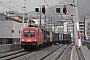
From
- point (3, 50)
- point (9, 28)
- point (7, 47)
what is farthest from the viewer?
point (9, 28)

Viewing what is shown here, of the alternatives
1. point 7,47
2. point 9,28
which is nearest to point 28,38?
point 7,47

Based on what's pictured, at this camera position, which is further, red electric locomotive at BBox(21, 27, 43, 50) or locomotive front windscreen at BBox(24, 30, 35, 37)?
locomotive front windscreen at BBox(24, 30, 35, 37)

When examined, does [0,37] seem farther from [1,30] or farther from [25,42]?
[25,42]

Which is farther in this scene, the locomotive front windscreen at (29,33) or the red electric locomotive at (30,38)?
the locomotive front windscreen at (29,33)

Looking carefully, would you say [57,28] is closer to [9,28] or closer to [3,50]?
[9,28]

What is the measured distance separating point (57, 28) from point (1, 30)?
3745 inches

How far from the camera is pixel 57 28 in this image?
156 metres

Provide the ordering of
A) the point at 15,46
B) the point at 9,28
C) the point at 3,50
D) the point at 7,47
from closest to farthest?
the point at 3,50 → the point at 7,47 → the point at 15,46 → the point at 9,28

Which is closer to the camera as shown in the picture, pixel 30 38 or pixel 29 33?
pixel 30 38

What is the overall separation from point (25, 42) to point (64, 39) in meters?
53.4

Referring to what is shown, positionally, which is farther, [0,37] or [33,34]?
[0,37]

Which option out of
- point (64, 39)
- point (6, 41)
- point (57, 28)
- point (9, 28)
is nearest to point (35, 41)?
point (6, 41)

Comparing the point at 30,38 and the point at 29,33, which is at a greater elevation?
the point at 29,33

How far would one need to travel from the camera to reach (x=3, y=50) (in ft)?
102
